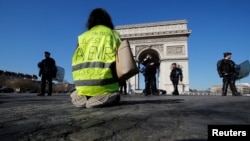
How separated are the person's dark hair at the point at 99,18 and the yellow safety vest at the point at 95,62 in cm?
18

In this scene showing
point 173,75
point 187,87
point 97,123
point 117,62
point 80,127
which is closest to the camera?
point 80,127

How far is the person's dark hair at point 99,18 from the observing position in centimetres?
420

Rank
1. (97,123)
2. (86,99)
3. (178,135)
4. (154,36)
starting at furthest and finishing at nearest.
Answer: (154,36)
(86,99)
(97,123)
(178,135)

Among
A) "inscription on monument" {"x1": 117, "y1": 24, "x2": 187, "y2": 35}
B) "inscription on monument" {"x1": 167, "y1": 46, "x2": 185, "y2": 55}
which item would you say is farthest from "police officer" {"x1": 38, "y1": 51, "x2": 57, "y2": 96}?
"inscription on monument" {"x1": 117, "y1": 24, "x2": 187, "y2": 35}

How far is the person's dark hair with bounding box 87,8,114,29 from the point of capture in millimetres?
4195

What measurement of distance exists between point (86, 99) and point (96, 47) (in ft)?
2.29

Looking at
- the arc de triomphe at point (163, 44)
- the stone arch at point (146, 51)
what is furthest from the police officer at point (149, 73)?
the stone arch at point (146, 51)

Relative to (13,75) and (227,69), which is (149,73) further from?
(13,75)

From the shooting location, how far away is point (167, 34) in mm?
32125

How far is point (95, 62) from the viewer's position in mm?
3783

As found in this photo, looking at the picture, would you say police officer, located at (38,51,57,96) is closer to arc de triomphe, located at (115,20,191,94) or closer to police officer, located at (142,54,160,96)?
police officer, located at (142,54,160,96)

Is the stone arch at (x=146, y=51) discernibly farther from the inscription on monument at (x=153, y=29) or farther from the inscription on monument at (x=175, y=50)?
the inscription on monument at (x=153, y=29)

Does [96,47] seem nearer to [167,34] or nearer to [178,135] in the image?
[178,135]

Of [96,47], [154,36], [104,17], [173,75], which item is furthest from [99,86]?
[154,36]
